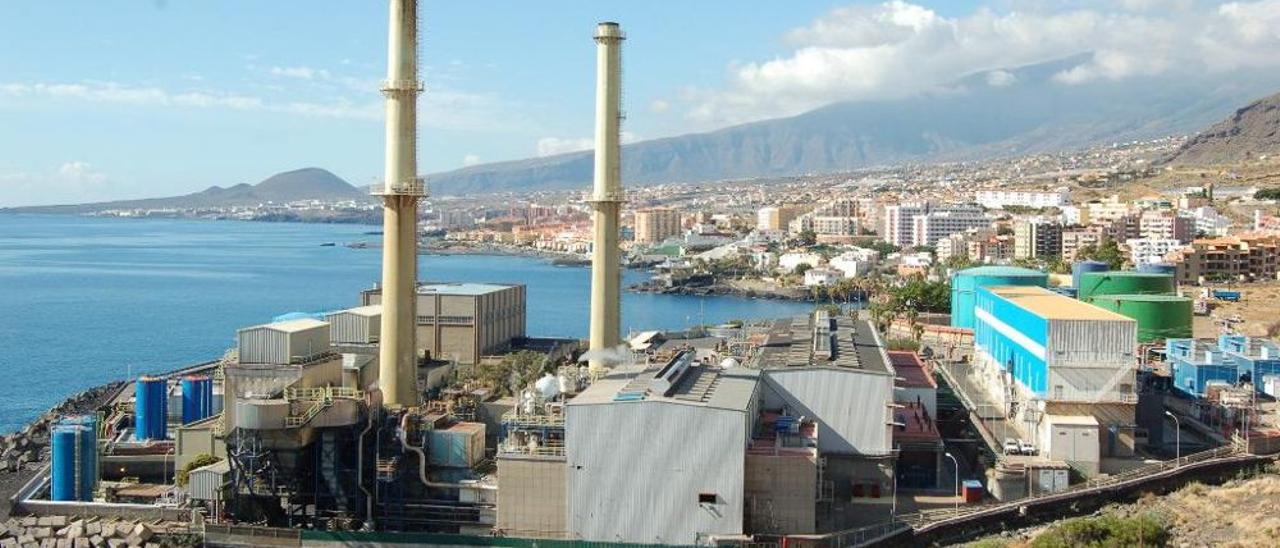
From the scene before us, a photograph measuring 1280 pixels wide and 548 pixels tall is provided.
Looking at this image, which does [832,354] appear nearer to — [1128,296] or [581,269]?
[1128,296]

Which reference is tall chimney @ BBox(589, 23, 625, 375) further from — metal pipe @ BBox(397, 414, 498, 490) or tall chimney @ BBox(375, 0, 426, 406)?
metal pipe @ BBox(397, 414, 498, 490)

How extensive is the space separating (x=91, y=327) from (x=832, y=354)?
904 inches

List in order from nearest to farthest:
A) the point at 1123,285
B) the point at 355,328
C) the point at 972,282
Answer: the point at 355,328 < the point at 1123,285 < the point at 972,282

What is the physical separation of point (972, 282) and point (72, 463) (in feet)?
51.3

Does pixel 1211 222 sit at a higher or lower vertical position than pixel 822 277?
higher

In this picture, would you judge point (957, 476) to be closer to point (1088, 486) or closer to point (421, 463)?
point (1088, 486)

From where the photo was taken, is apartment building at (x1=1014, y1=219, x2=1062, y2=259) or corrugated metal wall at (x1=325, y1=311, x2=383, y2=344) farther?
apartment building at (x1=1014, y1=219, x2=1062, y2=259)

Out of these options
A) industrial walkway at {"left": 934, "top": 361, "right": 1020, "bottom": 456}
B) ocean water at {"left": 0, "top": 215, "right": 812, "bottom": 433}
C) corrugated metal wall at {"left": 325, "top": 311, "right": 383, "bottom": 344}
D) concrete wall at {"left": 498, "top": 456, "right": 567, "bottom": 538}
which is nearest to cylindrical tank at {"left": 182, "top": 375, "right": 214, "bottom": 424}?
corrugated metal wall at {"left": 325, "top": 311, "right": 383, "bottom": 344}

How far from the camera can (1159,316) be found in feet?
59.5

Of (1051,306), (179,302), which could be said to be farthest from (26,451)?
(179,302)

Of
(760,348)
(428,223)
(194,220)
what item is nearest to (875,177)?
(428,223)

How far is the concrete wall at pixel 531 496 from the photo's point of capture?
351 inches

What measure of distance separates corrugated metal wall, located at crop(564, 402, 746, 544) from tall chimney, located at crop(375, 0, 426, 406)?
9.57 ft

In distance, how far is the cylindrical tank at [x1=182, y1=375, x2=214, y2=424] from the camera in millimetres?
12250
